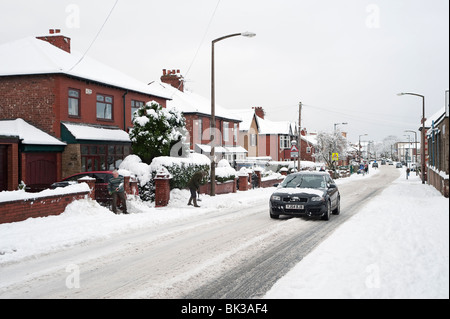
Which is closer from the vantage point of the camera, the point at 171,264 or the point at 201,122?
the point at 171,264

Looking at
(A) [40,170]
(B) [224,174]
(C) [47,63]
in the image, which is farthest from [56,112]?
(B) [224,174]

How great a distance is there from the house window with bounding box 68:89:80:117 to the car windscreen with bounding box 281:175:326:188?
14124mm

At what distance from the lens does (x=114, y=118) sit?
2695 cm

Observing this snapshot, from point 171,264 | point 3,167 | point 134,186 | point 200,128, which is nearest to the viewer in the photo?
point 171,264

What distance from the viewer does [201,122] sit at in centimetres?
4069

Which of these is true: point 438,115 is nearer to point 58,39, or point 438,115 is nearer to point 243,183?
point 243,183

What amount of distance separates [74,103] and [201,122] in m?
18.1

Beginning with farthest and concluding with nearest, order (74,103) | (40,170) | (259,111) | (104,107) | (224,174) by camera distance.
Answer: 1. (259,111)
2. (104,107)
3. (224,174)
4. (74,103)
5. (40,170)

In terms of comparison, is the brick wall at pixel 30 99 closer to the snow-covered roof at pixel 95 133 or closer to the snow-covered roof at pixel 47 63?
the snow-covered roof at pixel 47 63

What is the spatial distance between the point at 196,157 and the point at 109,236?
455 inches

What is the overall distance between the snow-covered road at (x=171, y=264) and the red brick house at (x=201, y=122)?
2699 centimetres

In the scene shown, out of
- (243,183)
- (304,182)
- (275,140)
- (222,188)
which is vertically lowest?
(222,188)

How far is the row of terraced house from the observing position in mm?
20781
